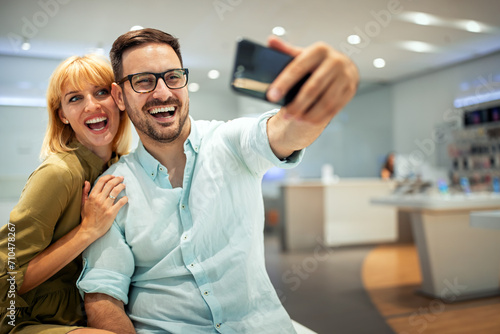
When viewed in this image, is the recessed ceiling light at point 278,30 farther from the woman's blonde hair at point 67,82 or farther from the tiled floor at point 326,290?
the woman's blonde hair at point 67,82

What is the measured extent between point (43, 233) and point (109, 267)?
18cm

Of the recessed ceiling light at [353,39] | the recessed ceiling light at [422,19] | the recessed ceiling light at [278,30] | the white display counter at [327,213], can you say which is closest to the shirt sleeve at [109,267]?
the recessed ceiling light at [278,30]

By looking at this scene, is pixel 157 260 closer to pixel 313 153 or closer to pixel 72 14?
pixel 72 14

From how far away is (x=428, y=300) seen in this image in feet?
10.7

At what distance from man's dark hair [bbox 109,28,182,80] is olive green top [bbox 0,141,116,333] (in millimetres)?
260

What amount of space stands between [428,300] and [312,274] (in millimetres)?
1170

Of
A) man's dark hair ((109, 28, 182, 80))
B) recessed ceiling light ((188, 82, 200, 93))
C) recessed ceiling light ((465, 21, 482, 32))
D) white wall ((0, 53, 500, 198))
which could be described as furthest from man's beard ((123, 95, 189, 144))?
recessed ceiling light ((465, 21, 482, 32))

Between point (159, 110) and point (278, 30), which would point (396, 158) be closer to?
point (278, 30)

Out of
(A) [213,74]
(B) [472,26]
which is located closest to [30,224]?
(A) [213,74]

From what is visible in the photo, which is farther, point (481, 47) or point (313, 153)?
point (313, 153)

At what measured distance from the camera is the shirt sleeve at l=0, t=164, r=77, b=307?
40.3 inches

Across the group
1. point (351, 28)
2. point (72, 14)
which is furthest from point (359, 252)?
point (72, 14)

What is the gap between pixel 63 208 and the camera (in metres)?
1.07

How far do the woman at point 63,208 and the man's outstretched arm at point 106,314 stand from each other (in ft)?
0.12
